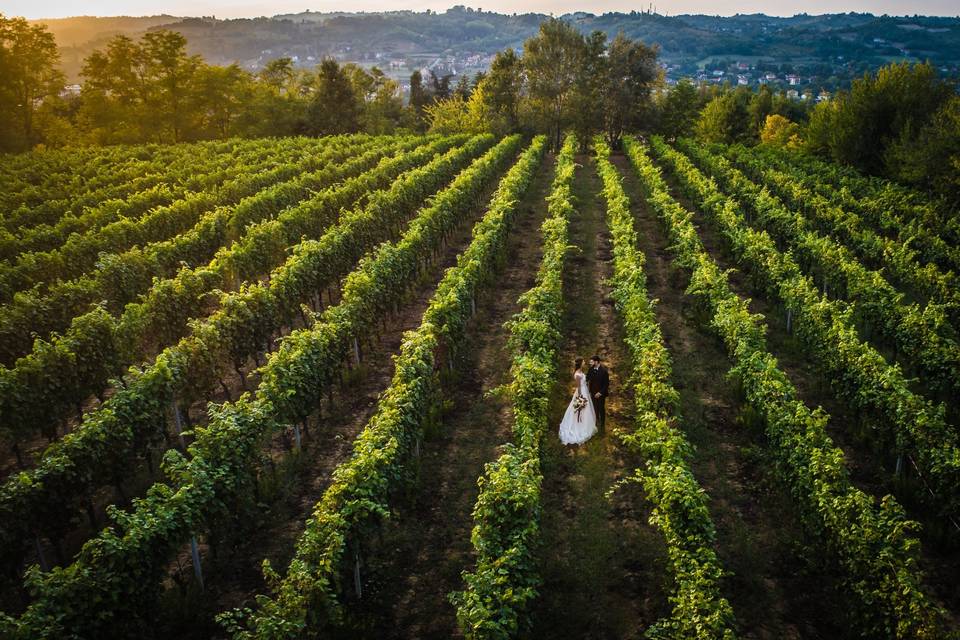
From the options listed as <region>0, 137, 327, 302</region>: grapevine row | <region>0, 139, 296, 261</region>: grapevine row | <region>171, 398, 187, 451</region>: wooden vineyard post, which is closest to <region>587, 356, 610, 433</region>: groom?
<region>171, 398, 187, 451</region>: wooden vineyard post

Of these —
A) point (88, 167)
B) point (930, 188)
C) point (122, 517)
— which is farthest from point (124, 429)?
point (930, 188)

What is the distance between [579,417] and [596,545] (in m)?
3.06

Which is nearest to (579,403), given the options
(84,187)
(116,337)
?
(116,337)

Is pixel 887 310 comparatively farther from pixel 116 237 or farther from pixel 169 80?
pixel 169 80

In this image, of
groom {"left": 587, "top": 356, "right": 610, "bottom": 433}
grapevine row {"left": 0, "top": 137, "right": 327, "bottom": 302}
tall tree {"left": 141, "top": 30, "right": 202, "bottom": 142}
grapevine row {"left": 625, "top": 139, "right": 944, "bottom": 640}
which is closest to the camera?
grapevine row {"left": 625, "top": 139, "right": 944, "bottom": 640}

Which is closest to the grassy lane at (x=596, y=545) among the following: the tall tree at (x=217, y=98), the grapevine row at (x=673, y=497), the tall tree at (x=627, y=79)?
the grapevine row at (x=673, y=497)

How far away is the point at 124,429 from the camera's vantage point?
34.1 ft

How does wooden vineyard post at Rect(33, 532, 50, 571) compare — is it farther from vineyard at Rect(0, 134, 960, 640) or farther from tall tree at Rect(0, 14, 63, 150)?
tall tree at Rect(0, 14, 63, 150)

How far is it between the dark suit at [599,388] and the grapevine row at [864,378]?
196 inches

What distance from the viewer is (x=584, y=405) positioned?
1246 cm

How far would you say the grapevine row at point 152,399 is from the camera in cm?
882

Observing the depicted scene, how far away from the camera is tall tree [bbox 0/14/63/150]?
53.0 m

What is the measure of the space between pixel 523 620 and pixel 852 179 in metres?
37.2

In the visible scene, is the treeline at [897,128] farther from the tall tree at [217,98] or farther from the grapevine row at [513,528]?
the tall tree at [217,98]
